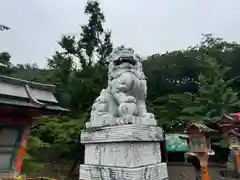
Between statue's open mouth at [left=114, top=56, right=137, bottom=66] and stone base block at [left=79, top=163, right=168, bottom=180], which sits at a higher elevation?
statue's open mouth at [left=114, top=56, right=137, bottom=66]

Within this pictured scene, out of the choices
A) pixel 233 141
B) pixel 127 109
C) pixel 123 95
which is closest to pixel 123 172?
pixel 127 109

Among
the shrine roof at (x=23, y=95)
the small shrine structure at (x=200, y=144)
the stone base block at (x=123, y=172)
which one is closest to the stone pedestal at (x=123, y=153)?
the stone base block at (x=123, y=172)

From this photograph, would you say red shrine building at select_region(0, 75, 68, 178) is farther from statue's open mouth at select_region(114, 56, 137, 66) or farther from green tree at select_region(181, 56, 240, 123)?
green tree at select_region(181, 56, 240, 123)

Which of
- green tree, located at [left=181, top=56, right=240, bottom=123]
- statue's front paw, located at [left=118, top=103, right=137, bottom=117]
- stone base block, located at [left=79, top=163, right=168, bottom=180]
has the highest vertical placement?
green tree, located at [left=181, top=56, right=240, bottom=123]

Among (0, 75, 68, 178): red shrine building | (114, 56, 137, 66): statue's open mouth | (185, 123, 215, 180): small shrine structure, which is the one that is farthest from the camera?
(185, 123, 215, 180): small shrine structure

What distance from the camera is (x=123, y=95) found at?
284 cm

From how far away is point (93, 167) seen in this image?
9.02ft

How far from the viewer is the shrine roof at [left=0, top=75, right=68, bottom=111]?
3930 millimetres

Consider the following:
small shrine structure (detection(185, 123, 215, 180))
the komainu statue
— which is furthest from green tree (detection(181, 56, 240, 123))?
the komainu statue

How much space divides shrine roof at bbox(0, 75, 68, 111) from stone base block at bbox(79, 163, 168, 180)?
6.09ft

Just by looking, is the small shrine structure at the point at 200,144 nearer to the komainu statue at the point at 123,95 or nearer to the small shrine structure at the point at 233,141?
the small shrine structure at the point at 233,141

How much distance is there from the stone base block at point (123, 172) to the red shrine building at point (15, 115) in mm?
1907

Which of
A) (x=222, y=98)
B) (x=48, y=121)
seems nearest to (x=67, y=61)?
(x=48, y=121)

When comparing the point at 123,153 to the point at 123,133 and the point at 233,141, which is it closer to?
the point at 123,133
